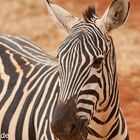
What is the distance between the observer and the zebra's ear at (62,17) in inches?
183

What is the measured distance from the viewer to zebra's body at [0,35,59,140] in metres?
5.18

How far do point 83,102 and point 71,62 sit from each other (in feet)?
0.98

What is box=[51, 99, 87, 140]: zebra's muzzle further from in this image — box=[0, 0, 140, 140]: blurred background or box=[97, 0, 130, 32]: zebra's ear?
box=[0, 0, 140, 140]: blurred background

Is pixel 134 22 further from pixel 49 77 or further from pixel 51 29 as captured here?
pixel 49 77

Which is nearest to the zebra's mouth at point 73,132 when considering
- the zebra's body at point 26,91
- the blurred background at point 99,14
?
the zebra's body at point 26,91

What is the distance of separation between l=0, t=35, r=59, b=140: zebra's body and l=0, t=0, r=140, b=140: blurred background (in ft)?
11.1

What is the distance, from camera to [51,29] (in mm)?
13969

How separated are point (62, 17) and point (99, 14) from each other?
9.96 metres

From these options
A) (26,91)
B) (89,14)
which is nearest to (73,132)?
(89,14)

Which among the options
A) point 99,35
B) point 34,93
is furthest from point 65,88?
point 34,93

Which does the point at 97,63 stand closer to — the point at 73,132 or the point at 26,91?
the point at 73,132

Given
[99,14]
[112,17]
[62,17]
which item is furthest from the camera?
[99,14]

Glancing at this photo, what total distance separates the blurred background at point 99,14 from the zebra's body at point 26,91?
133 inches

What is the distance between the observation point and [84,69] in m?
4.31
